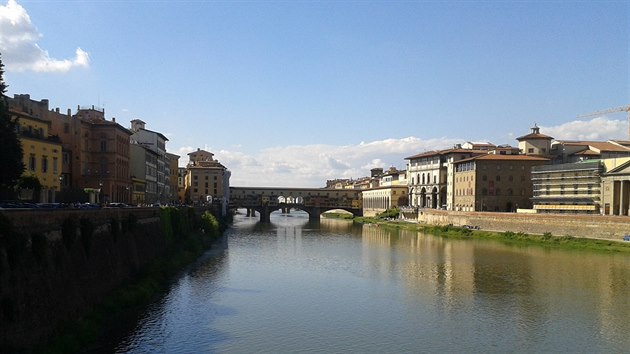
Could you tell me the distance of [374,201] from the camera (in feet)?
410

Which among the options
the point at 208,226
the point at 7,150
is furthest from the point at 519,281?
the point at 208,226

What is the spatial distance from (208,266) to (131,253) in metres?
9.49

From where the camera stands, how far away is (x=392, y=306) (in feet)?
86.0

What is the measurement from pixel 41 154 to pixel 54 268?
2352 cm

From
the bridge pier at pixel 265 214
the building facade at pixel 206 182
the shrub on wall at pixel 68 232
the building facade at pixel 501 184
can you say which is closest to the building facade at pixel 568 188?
the building facade at pixel 501 184

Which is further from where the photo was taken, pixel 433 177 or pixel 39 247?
pixel 433 177

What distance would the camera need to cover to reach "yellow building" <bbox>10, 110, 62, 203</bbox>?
120 ft

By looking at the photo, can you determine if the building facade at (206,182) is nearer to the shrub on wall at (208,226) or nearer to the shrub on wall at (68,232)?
the shrub on wall at (208,226)

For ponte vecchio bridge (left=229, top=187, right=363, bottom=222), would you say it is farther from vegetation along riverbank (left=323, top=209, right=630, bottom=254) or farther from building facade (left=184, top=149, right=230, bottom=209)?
vegetation along riverbank (left=323, top=209, right=630, bottom=254)

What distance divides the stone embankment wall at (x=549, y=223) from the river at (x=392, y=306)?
27.2ft

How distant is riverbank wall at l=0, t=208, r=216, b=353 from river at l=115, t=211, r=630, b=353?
87.1 inches

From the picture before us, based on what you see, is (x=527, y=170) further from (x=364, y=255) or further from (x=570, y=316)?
(x=570, y=316)

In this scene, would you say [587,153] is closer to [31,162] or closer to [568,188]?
[568,188]

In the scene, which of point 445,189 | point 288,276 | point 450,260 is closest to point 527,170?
point 445,189
